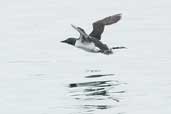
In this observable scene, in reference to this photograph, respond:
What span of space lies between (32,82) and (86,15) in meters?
11.2

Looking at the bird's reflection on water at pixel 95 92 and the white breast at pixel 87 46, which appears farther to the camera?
the white breast at pixel 87 46

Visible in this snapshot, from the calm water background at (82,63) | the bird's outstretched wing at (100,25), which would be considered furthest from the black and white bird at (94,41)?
the calm water background at (82,63)

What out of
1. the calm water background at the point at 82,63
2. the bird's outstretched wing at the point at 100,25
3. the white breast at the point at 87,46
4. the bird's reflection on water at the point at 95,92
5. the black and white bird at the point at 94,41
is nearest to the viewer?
the bird's reflection on water at the point at 95,92

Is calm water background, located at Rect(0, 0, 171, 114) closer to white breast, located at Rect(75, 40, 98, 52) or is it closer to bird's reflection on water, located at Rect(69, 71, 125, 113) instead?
bird's reflection on water, located at Rect(69, 71, 125, 113)

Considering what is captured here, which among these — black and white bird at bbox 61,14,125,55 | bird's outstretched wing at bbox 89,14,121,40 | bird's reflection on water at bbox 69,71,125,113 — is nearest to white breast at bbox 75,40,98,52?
black and white bird at bbox 61,14,125,55

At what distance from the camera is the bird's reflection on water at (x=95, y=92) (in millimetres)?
16078

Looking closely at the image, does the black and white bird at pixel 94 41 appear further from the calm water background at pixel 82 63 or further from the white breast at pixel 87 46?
the calm water background at pixel 82 63

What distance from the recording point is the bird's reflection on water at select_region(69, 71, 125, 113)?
16078 millimetres

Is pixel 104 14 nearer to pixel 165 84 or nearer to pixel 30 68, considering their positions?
pixel 30 68

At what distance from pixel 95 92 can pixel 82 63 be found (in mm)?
3473

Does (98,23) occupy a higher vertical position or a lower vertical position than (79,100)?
higher

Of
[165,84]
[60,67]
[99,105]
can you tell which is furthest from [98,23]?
[99,105]

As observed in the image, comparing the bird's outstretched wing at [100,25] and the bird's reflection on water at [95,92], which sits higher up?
the bird's outstretched wing at [100,25]

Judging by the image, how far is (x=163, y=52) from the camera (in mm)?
21672
